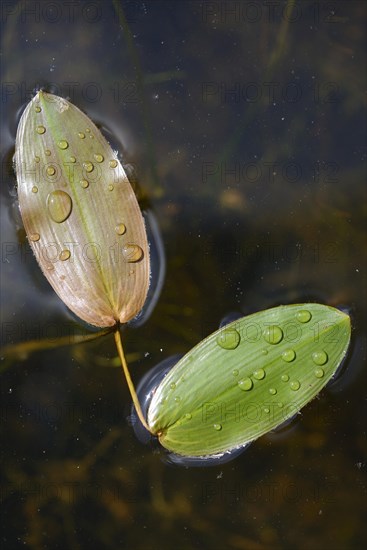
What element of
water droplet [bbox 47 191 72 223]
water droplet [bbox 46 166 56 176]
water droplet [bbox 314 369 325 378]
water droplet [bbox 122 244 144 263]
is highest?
water droplet [bbox 46 166 56 176]

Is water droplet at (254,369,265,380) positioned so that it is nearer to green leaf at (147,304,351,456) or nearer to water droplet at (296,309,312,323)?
green leaf at (147,304,351,456)

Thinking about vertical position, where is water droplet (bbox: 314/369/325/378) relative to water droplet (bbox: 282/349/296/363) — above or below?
below

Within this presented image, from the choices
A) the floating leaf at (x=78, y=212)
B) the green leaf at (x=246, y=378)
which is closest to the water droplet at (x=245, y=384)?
the green leaf at (x=246, y=378)

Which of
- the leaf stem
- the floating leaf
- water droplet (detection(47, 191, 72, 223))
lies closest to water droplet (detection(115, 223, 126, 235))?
the floating leaf

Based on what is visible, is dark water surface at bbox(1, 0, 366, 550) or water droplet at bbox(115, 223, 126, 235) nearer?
water droplet at bbox(115, 223, 126, 235)

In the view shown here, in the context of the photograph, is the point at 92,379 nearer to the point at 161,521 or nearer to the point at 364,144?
the point at 161,521

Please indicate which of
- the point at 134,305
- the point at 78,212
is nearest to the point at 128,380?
the point at 134,305

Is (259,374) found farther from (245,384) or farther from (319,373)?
(319,373)
